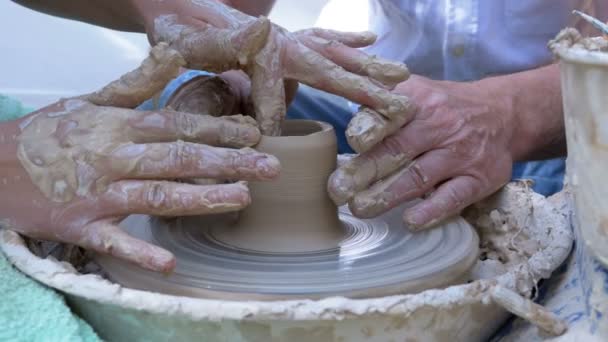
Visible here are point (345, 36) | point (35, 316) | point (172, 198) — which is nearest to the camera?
point (35, 316)

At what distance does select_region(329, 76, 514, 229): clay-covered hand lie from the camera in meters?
1.26

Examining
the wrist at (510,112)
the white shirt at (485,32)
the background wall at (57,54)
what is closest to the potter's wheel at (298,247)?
the wrist at (510,112)

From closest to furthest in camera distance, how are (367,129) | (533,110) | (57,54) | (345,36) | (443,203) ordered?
1. (367,129)
2. (443,203)
3. (345,36)
4. (533,110)
5. (57,54)

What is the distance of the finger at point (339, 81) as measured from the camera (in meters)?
1.21

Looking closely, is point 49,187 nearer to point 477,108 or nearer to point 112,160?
point 112,160

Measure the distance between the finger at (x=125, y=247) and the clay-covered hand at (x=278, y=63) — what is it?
1.07ft

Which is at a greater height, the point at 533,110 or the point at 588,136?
the point at 588,136

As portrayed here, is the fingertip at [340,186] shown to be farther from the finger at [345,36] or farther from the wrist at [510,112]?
the wrist at [510,112]

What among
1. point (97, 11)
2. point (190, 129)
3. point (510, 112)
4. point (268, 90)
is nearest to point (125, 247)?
point (190, 129)

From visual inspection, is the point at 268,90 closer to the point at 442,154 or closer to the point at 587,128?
the point at 442,154

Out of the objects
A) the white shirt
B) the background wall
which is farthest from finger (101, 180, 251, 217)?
the background wall

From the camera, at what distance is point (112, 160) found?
108 cm

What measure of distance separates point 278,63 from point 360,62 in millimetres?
152

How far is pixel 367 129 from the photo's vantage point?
120cm
